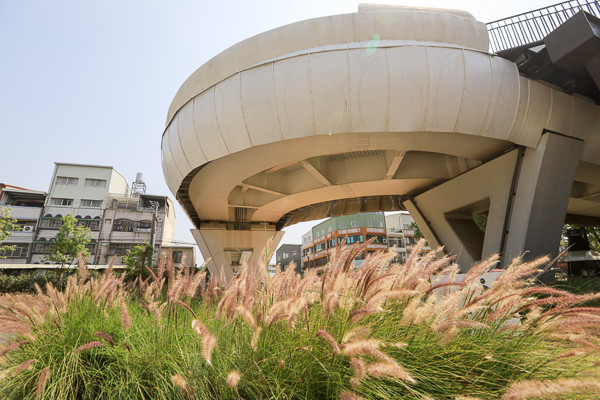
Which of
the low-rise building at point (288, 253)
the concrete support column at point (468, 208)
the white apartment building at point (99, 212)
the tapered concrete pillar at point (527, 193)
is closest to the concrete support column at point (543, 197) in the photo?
the tapered concrete pillar at point (527, 193)

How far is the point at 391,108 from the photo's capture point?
8352 mm

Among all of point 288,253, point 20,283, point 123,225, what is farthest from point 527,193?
point 288,253

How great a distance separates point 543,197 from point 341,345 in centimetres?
1041

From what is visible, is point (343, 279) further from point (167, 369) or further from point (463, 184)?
point (463, 184)

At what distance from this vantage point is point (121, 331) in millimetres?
2439

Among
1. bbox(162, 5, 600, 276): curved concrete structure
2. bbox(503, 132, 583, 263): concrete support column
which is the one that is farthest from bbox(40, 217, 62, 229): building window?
bbox(503, 132, 583, 263): concrete support column

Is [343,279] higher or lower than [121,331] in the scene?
higher

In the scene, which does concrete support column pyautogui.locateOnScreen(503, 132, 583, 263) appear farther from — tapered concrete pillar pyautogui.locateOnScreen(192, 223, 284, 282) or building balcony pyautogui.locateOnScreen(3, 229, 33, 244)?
building balcony pyautogui.locateOnScreen(3, 229, 33, 244)

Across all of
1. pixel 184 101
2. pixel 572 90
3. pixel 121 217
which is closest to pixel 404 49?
pixel 572 90

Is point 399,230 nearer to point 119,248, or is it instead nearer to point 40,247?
point 119,248

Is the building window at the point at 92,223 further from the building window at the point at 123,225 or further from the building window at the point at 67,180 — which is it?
the building window at the point at 67,180

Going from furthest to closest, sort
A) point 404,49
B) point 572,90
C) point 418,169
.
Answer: point 418,169 < point 572,90 < point 404,49

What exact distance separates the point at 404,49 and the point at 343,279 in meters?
8.54

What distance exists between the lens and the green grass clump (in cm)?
147
